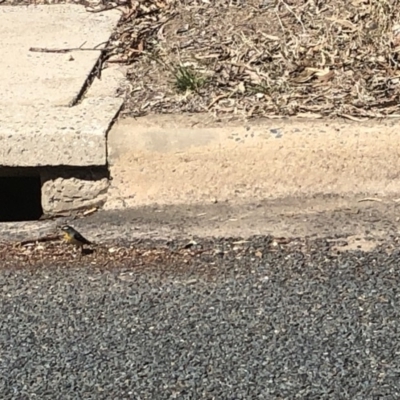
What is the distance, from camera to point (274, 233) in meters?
4.07

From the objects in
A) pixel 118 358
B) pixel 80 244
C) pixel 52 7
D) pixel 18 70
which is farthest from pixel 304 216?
pixel 52 7

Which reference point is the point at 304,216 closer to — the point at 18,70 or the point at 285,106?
the point at 285,106

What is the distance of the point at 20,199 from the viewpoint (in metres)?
5.24

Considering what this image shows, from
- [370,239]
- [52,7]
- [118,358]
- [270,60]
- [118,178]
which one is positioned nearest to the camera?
[118,358]

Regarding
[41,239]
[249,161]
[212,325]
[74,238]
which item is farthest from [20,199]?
[212,325]

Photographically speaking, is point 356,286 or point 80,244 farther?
point 80,244

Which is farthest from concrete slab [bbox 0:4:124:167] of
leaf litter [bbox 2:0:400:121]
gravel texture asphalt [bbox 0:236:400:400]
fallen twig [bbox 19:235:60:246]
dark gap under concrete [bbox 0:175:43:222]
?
gravel texture asphalt [bbox 0:236:400:400]

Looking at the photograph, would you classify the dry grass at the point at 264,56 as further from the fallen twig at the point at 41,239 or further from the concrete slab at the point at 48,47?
the fallen twig at the point at 41,239

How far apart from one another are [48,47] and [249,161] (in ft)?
5.46

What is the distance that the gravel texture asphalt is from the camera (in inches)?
123

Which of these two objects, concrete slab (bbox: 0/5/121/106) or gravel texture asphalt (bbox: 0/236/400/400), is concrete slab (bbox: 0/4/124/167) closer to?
concrete slab (bbox: 0/5/121/106)

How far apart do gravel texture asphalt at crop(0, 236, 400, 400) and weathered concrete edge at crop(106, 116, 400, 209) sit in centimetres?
44

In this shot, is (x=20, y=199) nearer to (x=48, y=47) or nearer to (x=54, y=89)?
(x=54, y=89)

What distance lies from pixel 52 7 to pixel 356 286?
3315mm
